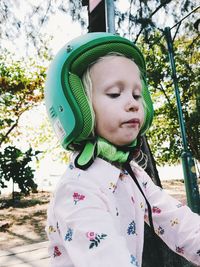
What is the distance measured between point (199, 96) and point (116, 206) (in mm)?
9191

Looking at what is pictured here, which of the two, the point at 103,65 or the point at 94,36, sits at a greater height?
the point at 94,36

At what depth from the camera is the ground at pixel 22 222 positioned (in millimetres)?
5874

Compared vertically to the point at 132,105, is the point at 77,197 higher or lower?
lower

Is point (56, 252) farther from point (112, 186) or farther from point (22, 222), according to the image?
point (22, 222)

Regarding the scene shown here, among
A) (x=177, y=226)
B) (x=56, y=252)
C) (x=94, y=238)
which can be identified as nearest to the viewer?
(x=94, y=238)

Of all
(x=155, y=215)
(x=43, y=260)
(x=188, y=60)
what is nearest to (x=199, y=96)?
(x=188, y=60)

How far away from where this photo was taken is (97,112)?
130 centimetres

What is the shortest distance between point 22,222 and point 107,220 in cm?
679

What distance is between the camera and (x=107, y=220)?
Result: 1048 mm

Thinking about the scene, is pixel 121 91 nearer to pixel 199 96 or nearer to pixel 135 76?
pixel 135 76

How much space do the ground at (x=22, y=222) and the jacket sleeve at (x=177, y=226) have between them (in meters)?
4.45

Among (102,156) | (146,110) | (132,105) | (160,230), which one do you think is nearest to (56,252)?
(102,156)

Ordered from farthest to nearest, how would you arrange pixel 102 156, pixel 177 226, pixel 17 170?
pixel 17 170, pixel 177 226, pixel 102 156

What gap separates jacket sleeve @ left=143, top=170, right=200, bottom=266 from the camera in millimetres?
1411
